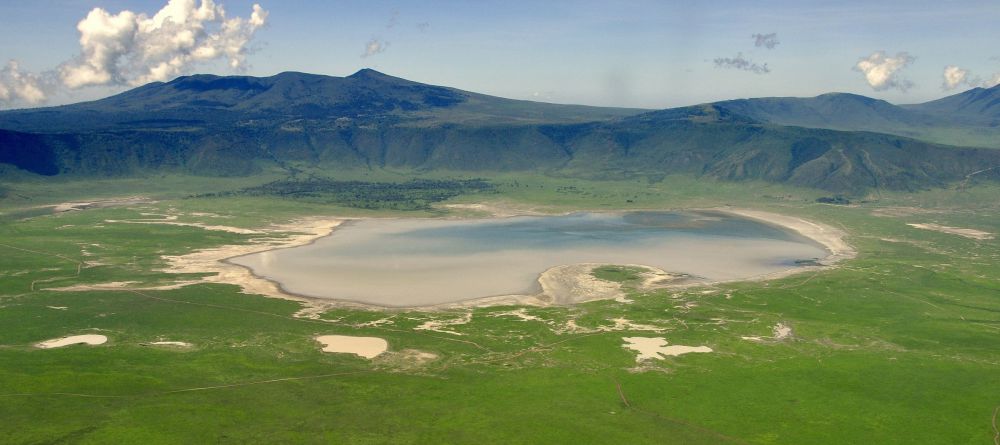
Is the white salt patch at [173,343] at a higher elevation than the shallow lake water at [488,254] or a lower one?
lower

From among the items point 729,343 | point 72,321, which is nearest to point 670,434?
point 729,343

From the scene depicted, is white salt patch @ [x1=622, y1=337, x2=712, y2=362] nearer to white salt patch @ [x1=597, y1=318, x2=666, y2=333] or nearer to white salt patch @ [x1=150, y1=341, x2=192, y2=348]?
white salt patch @ [x1=597, y1=318, x2=666, y2=333]

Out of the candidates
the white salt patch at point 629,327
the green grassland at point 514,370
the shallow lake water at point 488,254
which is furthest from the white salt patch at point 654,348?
the shallow lake water at point 488,254

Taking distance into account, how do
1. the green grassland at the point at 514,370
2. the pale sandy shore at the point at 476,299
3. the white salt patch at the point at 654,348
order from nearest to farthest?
1. the green grassland at the point at 514,370
2. the white salt patch at the point at 654,348
3. the pale sandy shore at the point at 476,299

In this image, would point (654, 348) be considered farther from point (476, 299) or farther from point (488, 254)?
point (488, 254)

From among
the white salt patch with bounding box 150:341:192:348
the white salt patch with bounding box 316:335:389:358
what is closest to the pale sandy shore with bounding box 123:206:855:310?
the white salt patch with bounding box 316:335:389:358

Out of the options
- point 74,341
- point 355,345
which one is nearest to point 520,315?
point 355,345

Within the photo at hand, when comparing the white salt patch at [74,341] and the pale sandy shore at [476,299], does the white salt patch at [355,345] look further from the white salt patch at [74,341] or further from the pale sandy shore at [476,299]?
the white salt patch at [74,341]

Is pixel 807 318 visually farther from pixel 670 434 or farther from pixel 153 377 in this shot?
pixel 153 377
